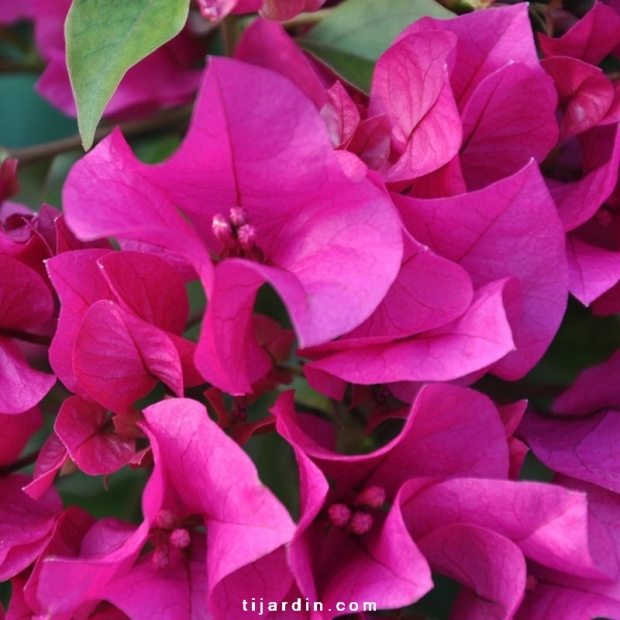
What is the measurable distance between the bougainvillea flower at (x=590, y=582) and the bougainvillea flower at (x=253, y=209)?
0.53 ft

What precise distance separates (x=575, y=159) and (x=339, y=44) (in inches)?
6.0

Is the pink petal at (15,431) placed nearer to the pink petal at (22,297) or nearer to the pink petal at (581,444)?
the pink petal at (22,297)

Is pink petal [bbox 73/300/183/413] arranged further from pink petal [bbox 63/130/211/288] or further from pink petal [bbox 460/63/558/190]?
pink petal [bbox 460/63/558/190]

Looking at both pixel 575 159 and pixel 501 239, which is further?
pixel 575 159

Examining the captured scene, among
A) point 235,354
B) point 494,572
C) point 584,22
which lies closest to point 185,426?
point 235,354

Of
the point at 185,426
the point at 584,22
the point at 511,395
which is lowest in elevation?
the point at 511,395

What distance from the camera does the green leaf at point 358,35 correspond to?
478 mm

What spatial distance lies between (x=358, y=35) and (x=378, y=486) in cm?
25

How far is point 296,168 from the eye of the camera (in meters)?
0.37

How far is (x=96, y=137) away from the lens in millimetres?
627

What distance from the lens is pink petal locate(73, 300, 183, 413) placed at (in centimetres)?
40

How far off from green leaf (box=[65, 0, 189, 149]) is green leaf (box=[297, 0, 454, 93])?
95 millimetres

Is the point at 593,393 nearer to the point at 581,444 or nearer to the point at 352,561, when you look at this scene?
the point at 581,444

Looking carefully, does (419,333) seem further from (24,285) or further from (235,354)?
(24,285)
